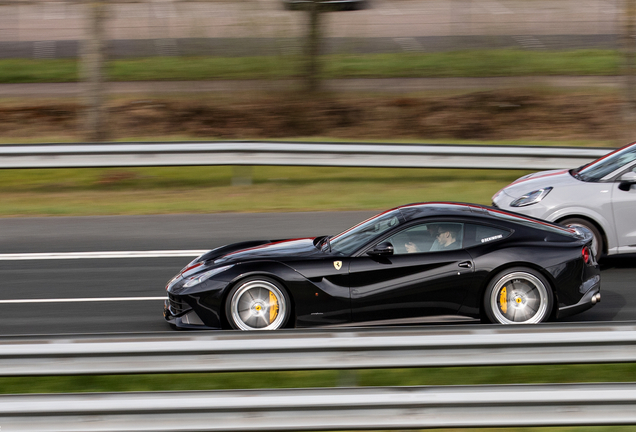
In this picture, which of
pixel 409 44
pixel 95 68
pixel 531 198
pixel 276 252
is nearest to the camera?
pixel 276 252

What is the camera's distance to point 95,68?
1628 cm

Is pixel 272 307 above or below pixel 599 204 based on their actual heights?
below

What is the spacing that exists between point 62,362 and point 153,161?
9.27m

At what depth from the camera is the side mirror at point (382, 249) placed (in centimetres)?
668

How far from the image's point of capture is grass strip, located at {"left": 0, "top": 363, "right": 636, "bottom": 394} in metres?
5.86

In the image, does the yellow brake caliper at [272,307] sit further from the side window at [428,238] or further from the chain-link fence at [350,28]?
the chain-link fence at [350,28]

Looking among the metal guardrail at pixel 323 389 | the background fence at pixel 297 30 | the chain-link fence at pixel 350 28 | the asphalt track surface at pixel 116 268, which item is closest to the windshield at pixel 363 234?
the asphalt track surface at pixel 116 268

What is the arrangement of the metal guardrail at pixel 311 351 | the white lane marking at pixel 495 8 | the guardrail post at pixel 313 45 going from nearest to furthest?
the metal guardrail at pixel 311 351 → the guardrail post at pixel 313 45 → the white lane marking at pixel 495 8

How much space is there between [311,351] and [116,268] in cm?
562

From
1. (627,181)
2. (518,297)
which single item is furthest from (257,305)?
(627,181)

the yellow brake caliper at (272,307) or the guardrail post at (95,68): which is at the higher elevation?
the guardrail post at (95,68)

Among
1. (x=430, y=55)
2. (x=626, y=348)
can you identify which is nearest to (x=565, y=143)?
(x=430, y=55)

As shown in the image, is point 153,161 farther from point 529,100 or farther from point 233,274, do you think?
point 529,100

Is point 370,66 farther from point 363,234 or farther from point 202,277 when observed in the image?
point 202,277
